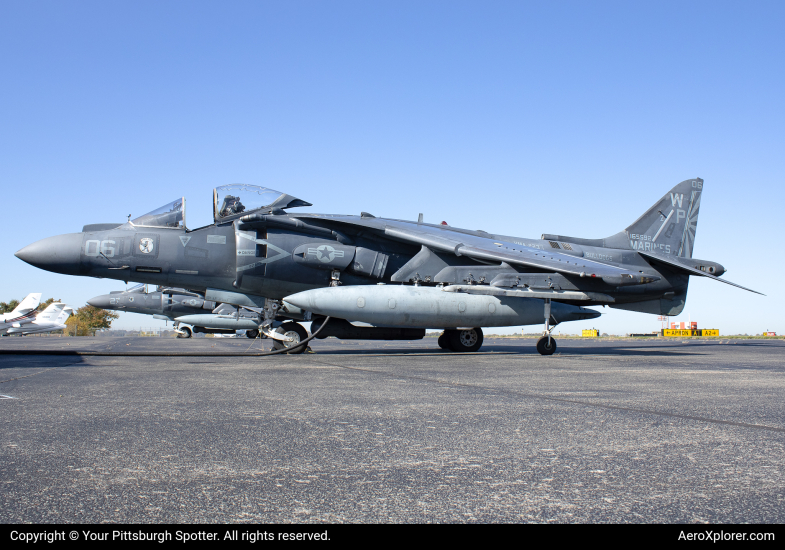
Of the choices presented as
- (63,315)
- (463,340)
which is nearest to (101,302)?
(463,340)

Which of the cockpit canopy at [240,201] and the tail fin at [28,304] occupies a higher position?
the cockpit canopy at [240,201]

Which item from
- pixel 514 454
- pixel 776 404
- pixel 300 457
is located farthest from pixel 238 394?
pixel 776 404

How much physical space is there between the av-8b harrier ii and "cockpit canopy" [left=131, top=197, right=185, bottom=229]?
25mm

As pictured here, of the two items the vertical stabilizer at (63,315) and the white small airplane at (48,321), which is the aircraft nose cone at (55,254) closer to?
the white small airplane at (48,321)

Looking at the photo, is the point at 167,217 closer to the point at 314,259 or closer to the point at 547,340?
the point at 314,259

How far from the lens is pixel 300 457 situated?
2.81 meters

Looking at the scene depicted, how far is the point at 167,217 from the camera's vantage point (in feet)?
42.7

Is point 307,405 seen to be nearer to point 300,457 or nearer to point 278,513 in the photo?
point 300,457

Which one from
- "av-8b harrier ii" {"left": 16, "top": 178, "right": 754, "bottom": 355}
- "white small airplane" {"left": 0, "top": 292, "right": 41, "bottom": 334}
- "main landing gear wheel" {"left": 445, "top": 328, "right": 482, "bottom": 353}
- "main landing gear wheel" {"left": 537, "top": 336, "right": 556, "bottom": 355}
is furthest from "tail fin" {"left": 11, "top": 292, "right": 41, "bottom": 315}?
"main landing gear wheel" {"left": 537, "top": 336, "right": 556, "bottom": 355}

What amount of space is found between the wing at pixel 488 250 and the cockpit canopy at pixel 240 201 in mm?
829

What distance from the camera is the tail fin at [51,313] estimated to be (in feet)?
171

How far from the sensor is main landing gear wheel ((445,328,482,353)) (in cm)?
1582

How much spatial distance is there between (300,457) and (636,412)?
2765mm

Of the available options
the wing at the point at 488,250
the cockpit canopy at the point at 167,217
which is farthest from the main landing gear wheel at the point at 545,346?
the cockpit canopy at the point at 167,217
